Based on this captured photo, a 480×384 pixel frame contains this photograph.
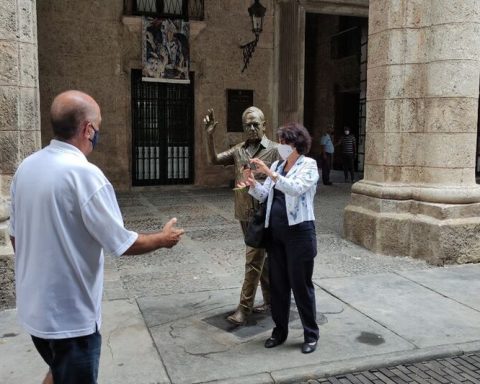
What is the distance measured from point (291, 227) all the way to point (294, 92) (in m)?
10.7

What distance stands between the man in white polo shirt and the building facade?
2.88m

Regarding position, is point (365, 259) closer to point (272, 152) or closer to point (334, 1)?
point (272, 152)

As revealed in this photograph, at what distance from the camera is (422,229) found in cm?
677

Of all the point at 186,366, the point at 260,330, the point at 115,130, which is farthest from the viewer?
the point at 115,130

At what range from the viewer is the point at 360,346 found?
165 inches

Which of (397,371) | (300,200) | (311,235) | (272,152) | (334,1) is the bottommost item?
(397,371)

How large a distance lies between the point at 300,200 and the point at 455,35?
394cm

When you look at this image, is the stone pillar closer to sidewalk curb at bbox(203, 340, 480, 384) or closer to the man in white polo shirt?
sidewalk curb at bbox(203, 340, 480, 384)

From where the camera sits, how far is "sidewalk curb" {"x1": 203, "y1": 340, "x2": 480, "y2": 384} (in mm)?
3641

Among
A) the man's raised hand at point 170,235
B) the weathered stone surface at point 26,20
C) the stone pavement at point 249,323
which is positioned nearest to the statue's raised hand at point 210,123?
the stone pavement at point 249,323

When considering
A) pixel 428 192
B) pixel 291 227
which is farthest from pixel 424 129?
pixel 291 227

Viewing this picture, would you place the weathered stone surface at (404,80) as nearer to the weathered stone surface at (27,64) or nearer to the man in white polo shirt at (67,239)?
the weathered stone surface at (27,64)

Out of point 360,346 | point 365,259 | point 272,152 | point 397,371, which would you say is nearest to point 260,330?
point 360,346

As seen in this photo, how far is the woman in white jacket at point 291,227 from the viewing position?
12.9 ft
